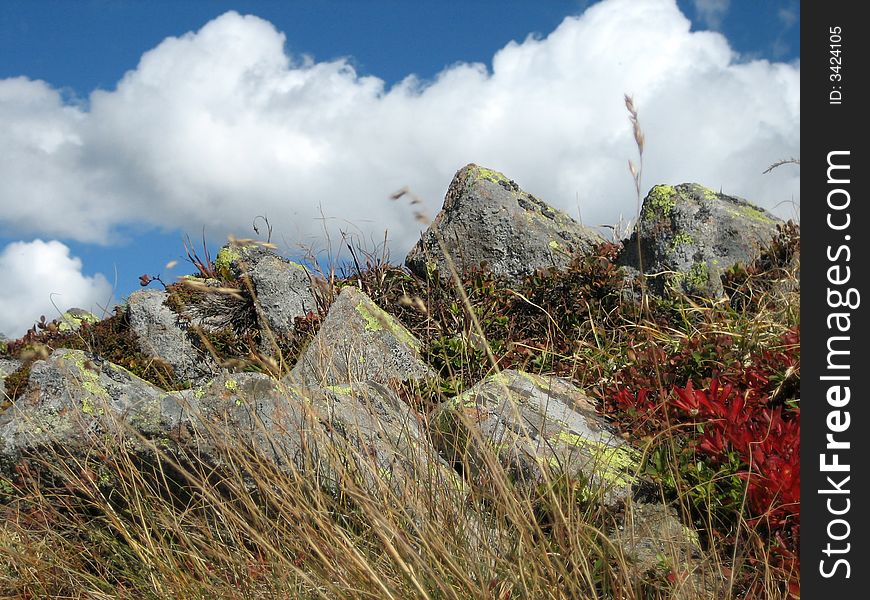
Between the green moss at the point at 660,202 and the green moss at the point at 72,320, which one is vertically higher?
the green moss at the point at 660,202

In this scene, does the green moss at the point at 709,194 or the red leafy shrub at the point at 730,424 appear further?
the green moss at the point at 709,194

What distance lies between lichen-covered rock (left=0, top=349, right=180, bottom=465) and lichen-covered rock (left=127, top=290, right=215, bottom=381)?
154 cm

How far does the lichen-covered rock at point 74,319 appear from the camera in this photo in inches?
341

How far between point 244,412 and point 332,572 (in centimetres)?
163

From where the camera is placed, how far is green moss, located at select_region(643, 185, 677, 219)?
781cm

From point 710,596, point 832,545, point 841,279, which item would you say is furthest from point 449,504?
point 841,279

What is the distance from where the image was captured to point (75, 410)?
4992 millimetres

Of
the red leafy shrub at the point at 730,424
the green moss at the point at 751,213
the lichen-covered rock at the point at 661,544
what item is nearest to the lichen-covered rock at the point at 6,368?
the red leafy shrub at the point at 730,424

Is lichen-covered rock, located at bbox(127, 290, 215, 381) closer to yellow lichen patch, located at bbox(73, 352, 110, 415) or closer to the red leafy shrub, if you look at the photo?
yellow lichen patch, located at bbox(73, 352, 110, 415)

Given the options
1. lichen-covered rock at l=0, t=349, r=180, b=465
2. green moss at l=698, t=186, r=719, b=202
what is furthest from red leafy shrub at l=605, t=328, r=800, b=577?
lichen-covered rock at l=0, t=349, r=180, b=465

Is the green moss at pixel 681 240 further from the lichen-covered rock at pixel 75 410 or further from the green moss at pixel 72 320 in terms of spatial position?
the green moss at pixel 72 320

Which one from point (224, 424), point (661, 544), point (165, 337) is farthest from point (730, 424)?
point (165, 337)

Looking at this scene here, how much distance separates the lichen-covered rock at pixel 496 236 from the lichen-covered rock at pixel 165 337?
7.99ft

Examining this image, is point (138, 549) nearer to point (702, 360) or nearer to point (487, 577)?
point (487, 577)
